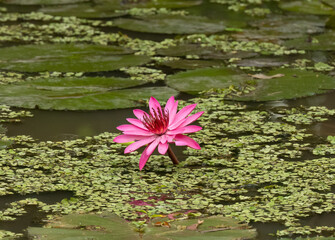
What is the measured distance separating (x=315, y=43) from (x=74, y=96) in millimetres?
2197

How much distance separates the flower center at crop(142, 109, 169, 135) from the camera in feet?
11.4

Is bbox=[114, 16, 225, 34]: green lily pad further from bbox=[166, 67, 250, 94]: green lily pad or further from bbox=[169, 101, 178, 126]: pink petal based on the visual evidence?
bbox=[169, 101, 178, 126]: pink petal

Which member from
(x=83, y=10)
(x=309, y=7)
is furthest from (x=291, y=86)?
(x=83, y=10)

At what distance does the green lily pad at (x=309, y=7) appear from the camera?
22.7ft

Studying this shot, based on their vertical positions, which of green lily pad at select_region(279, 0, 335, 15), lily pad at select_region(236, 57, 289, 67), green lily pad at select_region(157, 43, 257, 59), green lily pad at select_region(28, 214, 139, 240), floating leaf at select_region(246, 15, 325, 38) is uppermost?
green lily pad at select_region(279, 0, 335, 15)

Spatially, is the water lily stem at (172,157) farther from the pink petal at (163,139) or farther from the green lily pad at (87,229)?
the green lily pad at (87,229)

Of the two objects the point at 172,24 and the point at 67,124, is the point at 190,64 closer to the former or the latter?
the point at 172,24

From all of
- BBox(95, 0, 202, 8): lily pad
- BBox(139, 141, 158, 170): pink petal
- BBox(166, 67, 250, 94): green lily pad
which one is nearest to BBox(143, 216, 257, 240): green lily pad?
BBox(139, 141, 158, 170): pink petal

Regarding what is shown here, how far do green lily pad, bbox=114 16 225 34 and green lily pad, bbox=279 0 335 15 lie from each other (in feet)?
3.00

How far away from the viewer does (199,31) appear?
6.21 meters

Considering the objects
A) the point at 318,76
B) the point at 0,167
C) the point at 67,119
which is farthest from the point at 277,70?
the point at 0,167

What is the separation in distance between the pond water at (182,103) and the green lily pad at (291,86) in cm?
1

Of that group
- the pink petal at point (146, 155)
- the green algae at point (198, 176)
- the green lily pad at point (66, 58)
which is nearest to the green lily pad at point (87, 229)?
the green algae at point (198, 176)

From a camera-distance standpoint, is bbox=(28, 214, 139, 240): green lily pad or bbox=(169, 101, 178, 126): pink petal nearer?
bbox=(28, 214, 139, 240): green lily pad
